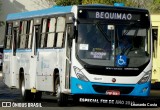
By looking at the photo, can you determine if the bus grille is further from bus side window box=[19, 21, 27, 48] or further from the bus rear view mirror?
bus side window box=[19, 21, 27, 48]

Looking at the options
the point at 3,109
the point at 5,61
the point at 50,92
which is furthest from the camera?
the point at 5,61

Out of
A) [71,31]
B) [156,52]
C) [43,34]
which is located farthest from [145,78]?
[156,52]

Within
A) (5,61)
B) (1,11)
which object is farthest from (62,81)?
(1,11)

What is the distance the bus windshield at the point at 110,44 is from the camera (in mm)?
21547

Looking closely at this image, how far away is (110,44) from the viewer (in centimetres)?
2167

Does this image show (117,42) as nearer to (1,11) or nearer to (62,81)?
(62,81)

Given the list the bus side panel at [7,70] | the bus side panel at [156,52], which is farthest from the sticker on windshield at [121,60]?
the bus side panel at [156,52]

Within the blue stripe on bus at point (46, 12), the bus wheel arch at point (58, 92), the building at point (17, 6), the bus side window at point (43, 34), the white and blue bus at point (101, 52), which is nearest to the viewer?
the white and blue bus at point (101, 52)

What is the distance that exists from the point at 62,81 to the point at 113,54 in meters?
1.77

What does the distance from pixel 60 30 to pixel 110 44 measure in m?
1.89

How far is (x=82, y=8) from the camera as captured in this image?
2183cm

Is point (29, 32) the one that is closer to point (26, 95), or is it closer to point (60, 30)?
point (26, 95)

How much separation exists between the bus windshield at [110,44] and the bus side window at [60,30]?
1.07 metres
